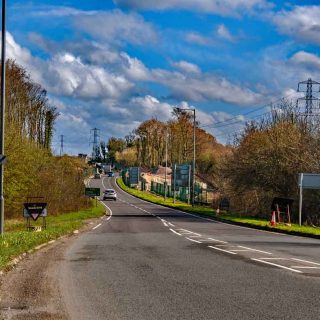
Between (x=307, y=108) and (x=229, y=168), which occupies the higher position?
(x=307, y=108)

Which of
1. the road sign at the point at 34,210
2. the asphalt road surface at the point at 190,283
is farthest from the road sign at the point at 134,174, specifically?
the asphalt road surface at the point at 190,283

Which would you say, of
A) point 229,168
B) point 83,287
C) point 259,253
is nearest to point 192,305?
point 83,287

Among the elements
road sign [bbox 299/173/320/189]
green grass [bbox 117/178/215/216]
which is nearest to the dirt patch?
road sign [bbox 299/173/320/189]

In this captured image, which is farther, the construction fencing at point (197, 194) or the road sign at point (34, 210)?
the construction fencing at point (197, 194)

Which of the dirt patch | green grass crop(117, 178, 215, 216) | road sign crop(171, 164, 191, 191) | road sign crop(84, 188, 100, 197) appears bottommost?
green grass crop(117, 178, 215, 216)

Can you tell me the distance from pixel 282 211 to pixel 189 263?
2351cm

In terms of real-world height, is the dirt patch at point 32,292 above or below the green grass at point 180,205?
above

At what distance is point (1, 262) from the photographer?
1216 cm

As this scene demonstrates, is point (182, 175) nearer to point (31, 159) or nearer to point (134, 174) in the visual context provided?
point (31, 159)

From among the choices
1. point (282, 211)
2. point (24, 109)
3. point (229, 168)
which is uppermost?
point (24, 109)

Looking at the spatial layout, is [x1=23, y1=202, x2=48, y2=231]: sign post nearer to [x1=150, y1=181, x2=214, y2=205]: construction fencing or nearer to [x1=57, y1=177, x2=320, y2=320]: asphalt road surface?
[x1=57, y1=177, x2=320, y2=320]: asphalt road surface

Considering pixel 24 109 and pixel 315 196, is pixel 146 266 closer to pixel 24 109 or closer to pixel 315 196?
pixel 315 196

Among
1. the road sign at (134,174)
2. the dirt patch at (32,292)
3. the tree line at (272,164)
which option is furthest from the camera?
the road sign at (134,174)

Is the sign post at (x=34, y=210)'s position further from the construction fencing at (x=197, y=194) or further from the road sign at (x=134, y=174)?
the road sign at (x=134, y=174)
